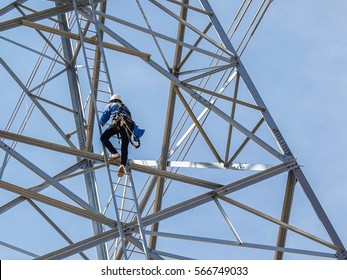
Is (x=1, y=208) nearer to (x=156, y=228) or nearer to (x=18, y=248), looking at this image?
(x=18, y=248)

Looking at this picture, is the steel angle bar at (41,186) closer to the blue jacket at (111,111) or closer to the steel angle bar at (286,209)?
the blue jacket at (111,111)

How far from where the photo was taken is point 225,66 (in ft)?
66.2

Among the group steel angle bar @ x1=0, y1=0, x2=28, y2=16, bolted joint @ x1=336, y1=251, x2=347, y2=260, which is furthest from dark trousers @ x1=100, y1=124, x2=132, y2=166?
bolted joint @ x1=336, y1=251, x2=347, y2=260

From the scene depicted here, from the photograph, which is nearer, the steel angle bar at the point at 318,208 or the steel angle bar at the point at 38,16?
the steel angle bar at the point at 318,208

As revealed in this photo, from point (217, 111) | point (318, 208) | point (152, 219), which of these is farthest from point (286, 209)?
point (152, 219)

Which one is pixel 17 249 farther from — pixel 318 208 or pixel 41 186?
pixel 318 208

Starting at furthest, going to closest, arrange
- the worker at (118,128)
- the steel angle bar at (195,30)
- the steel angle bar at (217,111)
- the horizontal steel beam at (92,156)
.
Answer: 1. the steel angle bar at (195,30)
2. the steel angle bar at (217,111)
3. the horizontal steel beam at (92,156)
4. the worker at (118,128)

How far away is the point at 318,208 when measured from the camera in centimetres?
1841

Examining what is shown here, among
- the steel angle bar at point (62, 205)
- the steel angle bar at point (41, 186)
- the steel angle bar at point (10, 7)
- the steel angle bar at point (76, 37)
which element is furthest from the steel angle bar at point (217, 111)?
the steel angle bar at point (62, 205)

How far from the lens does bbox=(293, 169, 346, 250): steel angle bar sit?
18.2m

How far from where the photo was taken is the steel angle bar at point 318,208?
18234mm

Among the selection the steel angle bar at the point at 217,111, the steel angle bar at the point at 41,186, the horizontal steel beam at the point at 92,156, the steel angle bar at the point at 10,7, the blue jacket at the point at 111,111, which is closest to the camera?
the blue jacket at the point at 111,111

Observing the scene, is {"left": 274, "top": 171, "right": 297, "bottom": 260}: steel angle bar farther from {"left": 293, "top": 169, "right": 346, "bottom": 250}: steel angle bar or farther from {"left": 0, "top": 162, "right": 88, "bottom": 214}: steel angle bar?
{"left": 0, "top": 162, "right": 88, "bottom": 214}: steel angle bar
